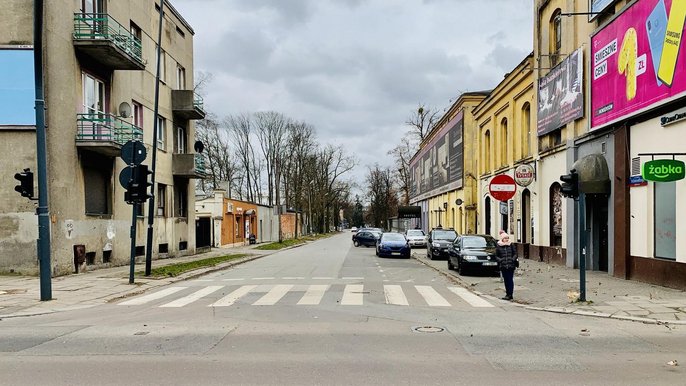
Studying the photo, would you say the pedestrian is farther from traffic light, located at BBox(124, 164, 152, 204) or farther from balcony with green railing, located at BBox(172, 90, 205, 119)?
balcony with green railing, located at BBox(172, 90, 205, 119)

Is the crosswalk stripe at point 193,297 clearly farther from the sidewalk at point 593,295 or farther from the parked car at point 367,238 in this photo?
the parked car at point 367,238

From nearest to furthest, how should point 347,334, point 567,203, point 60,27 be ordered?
point 347,334
point 60,27
point 567,203

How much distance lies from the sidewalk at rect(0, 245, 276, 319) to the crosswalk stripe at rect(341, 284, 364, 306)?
5.42 metres

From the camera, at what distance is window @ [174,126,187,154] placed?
3128cm

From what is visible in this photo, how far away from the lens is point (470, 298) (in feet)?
44.6

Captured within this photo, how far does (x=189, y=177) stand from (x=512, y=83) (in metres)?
17.7

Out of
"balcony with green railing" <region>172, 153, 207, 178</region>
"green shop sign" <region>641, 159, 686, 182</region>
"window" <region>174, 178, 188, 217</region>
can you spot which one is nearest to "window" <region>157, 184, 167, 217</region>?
"balcony with green railing" <region>172, 153, 207, 178</region>

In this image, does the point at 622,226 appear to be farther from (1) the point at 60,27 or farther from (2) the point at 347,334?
(1) the point at 60,27

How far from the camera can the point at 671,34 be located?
538 inches

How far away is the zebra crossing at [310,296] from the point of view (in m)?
12.5

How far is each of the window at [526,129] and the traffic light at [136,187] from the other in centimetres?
1775

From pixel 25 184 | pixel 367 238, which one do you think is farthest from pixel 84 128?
pixel 367 238

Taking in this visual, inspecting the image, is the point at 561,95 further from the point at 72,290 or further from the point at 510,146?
the point at 72,290

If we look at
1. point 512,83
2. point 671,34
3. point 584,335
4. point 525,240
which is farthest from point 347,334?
point 512,83
